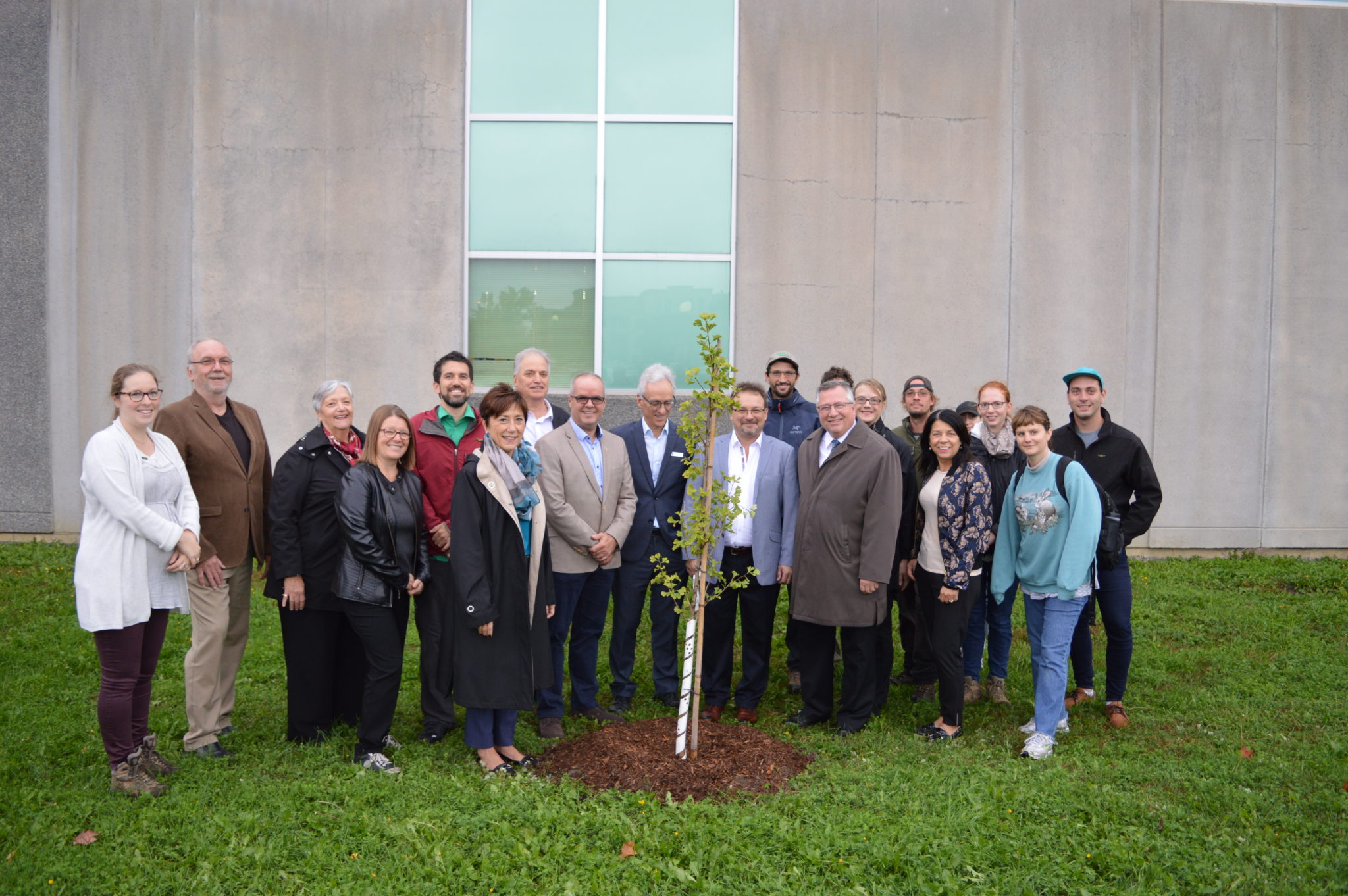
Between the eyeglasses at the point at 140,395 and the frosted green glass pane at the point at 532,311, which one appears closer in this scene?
the eyeglasses at the point at 140,395

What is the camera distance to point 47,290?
10.1 metres

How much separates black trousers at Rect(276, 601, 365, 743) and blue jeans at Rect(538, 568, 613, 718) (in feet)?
3.94

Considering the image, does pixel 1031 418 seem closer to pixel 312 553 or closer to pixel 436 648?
pixel 436 648

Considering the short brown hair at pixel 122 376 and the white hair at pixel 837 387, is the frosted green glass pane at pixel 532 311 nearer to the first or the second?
the white hair at pixel 837 387

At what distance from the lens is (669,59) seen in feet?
34.0

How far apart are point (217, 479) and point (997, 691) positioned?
5213 millimetres

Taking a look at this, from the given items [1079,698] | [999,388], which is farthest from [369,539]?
[1079,698]

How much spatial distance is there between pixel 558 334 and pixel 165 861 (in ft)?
22.9

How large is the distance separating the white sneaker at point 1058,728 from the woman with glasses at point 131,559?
4.89m

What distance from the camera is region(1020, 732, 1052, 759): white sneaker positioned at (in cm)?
541

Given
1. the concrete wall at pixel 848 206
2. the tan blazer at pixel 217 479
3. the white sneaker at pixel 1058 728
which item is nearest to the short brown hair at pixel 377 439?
the tan blazer at pixel 217 479

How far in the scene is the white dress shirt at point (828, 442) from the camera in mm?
5883


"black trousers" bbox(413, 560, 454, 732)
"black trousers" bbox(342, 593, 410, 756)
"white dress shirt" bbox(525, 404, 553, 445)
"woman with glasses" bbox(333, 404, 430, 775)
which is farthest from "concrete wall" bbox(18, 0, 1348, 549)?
"black trousers" bbox(342, 593, 410, 756)

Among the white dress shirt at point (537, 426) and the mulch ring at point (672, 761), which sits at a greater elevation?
the white dress shirt at point (537, 426)
